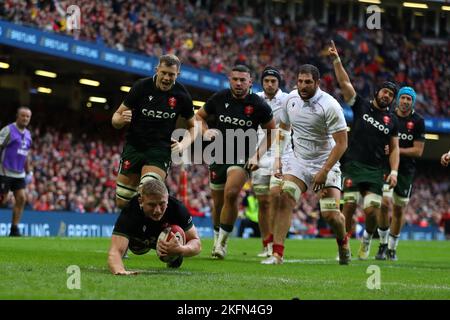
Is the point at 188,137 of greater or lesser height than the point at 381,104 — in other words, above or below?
below

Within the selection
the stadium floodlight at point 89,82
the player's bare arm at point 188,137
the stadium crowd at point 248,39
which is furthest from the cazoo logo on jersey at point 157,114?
the stadium floodlight at point 89,82

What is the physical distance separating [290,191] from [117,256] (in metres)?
3.30

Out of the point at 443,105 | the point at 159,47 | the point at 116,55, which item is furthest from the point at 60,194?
the point at 443,105

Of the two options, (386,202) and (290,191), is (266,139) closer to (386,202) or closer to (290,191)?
(290,191)

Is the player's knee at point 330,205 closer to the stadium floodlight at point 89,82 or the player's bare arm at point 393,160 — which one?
the player's bare arm at point 393,160

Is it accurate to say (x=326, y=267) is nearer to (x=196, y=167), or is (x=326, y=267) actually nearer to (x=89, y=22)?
(x=89, y=22)

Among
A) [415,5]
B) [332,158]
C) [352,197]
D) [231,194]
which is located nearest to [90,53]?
[352,197]

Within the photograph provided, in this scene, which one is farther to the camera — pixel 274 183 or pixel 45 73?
pixel 45 73

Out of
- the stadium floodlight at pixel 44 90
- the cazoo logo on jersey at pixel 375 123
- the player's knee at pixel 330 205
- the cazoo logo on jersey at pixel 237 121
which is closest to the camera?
the player's knee at pixel 330 205

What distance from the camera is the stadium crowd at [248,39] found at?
29.0 metres

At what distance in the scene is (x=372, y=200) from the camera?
1353cm

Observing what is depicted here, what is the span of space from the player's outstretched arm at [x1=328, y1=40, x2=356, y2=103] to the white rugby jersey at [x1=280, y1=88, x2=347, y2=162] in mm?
264

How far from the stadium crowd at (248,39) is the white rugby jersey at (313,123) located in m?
15.9

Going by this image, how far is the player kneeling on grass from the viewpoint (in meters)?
8.02
